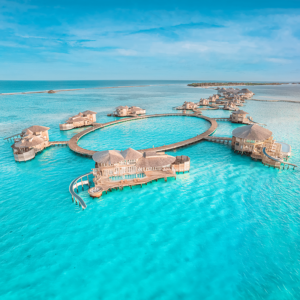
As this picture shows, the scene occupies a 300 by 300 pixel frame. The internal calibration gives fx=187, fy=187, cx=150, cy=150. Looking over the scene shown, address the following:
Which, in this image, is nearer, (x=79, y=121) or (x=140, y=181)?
(x=140, y=181)

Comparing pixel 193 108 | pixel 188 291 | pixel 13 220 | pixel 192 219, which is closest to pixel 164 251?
pixel 188 291

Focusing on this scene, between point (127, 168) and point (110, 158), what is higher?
point (110, 158)

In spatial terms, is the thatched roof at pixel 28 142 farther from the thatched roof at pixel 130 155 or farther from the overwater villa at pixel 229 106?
the overwater villa at pixel 229 106

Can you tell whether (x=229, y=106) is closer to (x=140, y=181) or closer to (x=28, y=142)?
(x=140, y=181)

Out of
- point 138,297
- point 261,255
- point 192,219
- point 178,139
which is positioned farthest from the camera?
point 178,139

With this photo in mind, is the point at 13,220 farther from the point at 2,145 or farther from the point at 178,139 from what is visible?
the point at 178,139

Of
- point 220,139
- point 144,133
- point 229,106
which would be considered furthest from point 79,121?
point 229,106
